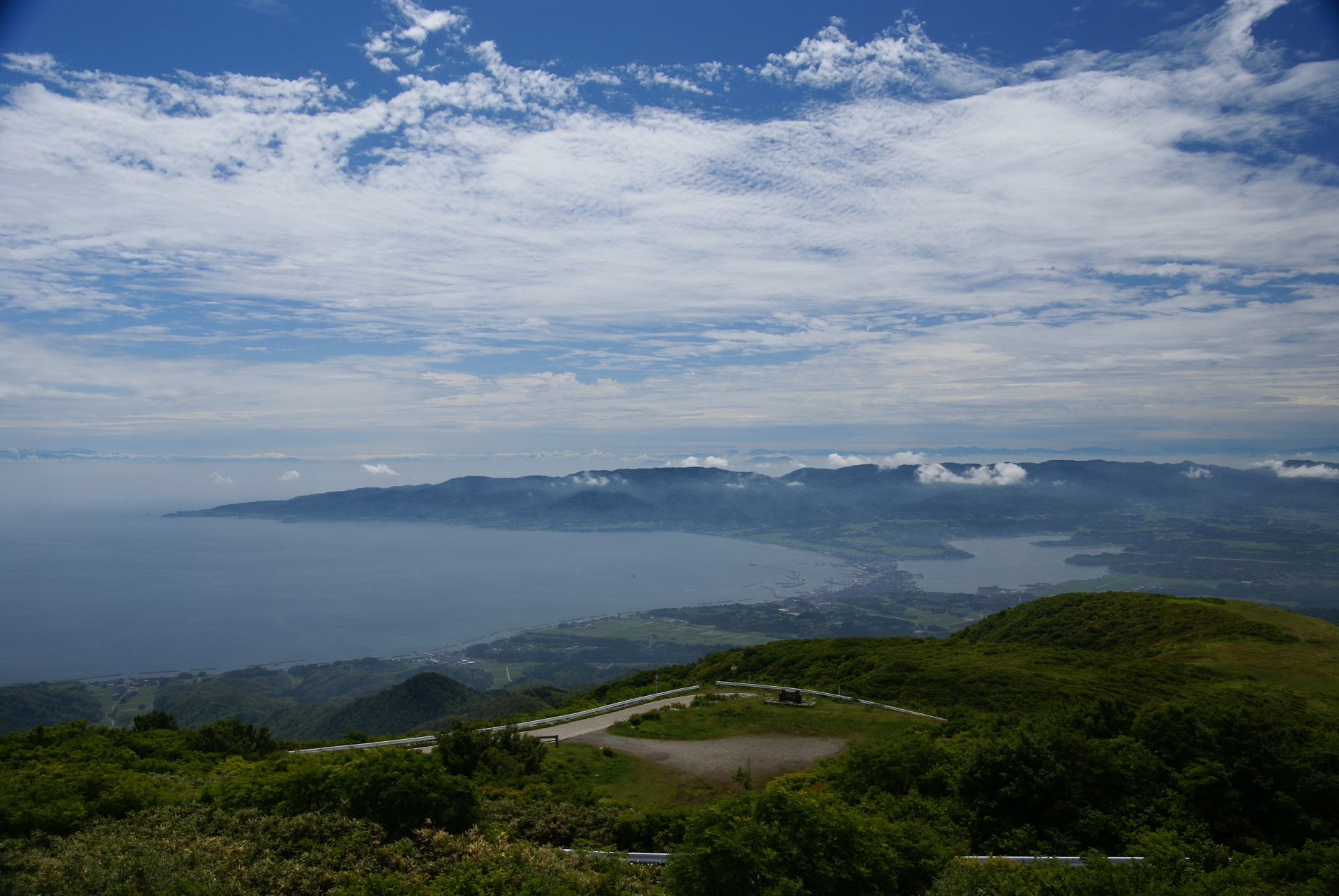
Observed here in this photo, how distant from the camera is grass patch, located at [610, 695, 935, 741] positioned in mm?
21156

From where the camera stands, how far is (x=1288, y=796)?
516 inches

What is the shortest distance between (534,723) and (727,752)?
8065 mm

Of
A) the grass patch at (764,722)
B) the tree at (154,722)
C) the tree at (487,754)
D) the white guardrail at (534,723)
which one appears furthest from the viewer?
the tree at (154,722)

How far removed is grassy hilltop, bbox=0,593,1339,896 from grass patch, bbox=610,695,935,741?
0.39ft

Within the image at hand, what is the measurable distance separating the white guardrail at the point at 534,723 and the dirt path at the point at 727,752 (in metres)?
2.93

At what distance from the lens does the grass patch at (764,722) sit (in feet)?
69.4

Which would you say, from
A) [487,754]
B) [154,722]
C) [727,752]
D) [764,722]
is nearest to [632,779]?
[727,752]

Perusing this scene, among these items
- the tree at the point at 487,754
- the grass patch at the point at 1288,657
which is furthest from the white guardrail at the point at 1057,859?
the grass patch at the point at 1288,657

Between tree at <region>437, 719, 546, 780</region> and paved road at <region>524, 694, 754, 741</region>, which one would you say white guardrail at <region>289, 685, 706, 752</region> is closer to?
paved road at <region>524, 694, 754, 741</region>

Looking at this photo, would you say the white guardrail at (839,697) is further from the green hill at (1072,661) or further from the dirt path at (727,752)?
the dirt path at (727,752)

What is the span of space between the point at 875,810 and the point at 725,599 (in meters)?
168

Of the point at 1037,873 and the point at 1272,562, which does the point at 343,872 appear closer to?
the point at 1037,873

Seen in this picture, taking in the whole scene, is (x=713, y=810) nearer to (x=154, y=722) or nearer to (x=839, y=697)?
(x=839, y=697)

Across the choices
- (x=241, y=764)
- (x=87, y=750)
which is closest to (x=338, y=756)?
(x=241, y=764)
